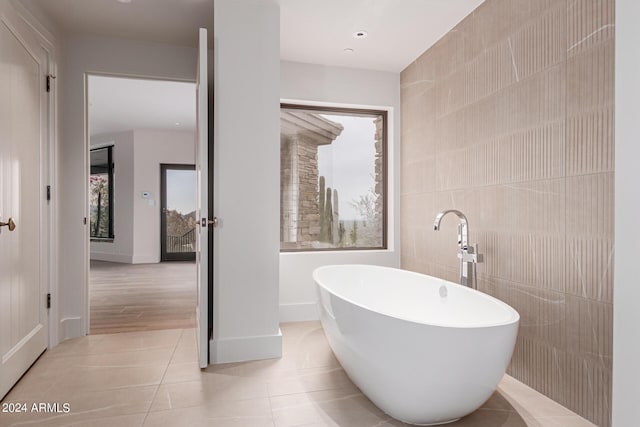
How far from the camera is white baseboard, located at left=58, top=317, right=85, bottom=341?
291 cm

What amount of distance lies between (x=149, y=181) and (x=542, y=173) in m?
7.07

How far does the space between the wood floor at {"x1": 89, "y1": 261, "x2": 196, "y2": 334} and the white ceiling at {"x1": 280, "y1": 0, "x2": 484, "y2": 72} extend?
256cm

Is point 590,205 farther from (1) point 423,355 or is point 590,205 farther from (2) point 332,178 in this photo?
(2) point 332,178

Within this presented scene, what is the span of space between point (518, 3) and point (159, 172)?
685cm

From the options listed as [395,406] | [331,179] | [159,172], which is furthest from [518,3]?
[159,172]

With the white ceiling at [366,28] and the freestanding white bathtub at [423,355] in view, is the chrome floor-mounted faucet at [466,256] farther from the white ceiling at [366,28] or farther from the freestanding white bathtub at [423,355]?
the white ceiling at [366,28]

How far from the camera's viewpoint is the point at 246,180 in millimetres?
2514

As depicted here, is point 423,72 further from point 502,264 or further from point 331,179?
point 502,264

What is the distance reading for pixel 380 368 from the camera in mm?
1682

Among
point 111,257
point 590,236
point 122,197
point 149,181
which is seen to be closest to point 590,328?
point 590,236

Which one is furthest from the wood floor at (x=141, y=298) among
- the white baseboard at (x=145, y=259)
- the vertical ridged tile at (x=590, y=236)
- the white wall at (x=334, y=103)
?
the vertical ridged tile at (x=590, y=236)

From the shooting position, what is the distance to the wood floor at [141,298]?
3328 millimetres

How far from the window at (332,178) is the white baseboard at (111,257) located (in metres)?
5.13

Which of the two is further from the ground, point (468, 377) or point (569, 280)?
point (569, 280)
